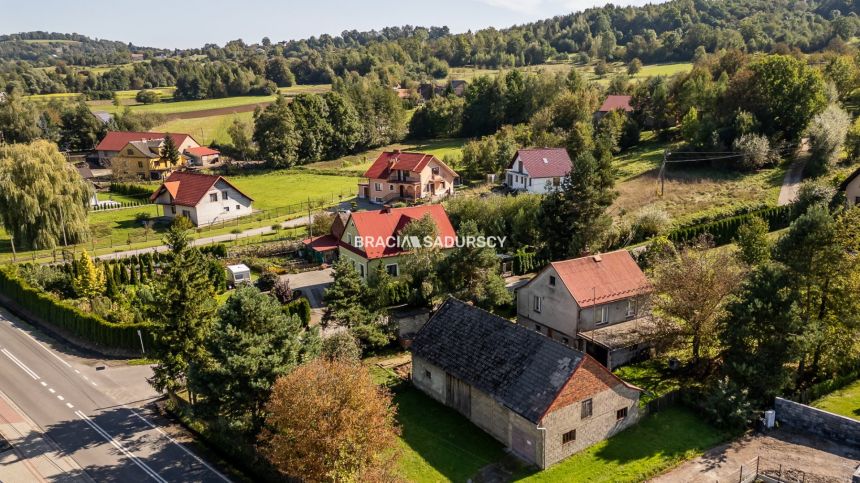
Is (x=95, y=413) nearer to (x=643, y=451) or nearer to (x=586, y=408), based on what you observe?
(x=586, y=408)

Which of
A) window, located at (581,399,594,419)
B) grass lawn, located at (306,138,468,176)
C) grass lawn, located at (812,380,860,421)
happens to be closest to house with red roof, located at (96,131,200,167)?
grass lawn, located at (306,138,468,176)

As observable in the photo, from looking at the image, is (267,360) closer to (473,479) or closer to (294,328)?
(294,328)

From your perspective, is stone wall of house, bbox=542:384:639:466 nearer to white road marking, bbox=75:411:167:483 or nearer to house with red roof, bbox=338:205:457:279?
white road marking, bbox=75:411:167:483

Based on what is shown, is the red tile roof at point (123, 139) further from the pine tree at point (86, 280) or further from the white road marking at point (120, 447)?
the white road marking at point (120, 447)

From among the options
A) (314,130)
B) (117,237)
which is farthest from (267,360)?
(314,130)

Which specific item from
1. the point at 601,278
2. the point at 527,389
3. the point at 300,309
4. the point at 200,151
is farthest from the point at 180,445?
the point at 200,151

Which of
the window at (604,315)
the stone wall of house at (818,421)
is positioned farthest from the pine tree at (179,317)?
the stone wall of house at (818,421)

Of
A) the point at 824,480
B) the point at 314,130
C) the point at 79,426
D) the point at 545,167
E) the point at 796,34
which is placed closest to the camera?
the point at 824,480
